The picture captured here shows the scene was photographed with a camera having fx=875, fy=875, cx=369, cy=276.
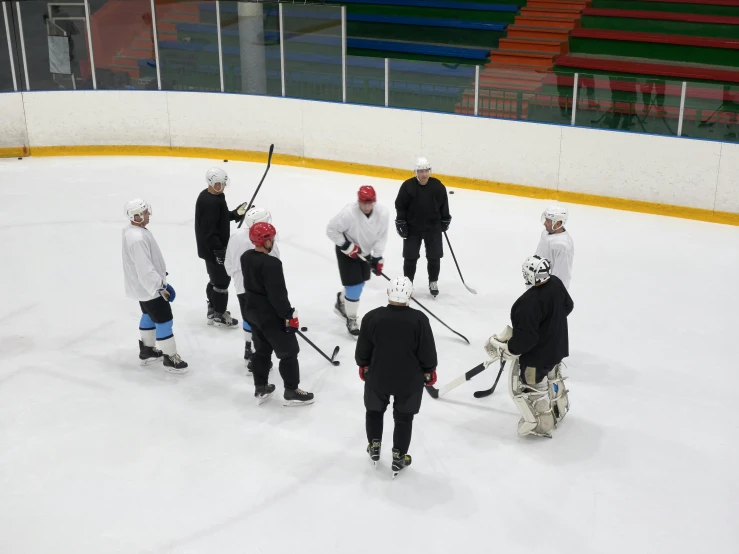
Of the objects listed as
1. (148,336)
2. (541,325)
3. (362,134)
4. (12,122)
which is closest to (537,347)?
(541,325)

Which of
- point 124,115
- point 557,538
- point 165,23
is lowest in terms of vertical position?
point 557,538

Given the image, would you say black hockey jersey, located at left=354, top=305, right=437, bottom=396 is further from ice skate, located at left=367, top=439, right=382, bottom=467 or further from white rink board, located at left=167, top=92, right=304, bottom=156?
white rink board, located at left=167, top=92, right=304, bottom=156

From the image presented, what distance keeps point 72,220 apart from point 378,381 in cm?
544

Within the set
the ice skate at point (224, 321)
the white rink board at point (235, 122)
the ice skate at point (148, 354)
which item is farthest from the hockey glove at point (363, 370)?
the white rink board at point (235, 122)

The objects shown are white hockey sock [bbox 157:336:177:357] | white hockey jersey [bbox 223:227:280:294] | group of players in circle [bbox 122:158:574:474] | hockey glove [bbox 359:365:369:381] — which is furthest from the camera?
white hockey sock [bbox 157:336:177:357]

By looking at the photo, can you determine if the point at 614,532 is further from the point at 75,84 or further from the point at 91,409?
the point at 75,84

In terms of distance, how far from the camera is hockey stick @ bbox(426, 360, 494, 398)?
508 cm

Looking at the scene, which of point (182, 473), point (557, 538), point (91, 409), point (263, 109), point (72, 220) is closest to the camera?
point (557, 538)

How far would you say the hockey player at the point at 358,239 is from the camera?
598 centimetres

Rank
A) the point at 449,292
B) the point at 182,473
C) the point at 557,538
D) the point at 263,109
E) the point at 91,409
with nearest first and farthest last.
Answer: the point at 557,538
the point at 182,473
the point at 91,409
the point at 449,292
the point at 263,109

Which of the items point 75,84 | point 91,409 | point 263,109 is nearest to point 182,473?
point 91,409

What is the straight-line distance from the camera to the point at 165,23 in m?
11.3

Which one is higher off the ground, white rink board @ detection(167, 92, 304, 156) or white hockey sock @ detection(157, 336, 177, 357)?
white rink board @ detection(167, 92, 304, 156)

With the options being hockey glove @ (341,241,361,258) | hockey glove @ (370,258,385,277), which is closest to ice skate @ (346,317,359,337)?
hockey glove @ (370,258,385,277)
